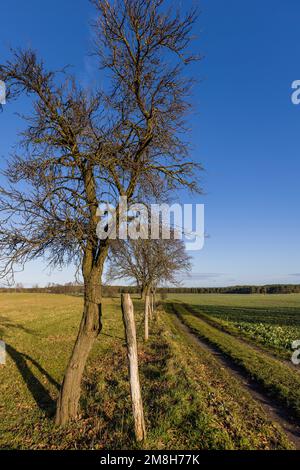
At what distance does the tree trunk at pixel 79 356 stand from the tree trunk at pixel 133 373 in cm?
155

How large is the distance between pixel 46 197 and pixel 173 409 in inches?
253

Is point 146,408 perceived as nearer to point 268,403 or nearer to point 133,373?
point 133,373

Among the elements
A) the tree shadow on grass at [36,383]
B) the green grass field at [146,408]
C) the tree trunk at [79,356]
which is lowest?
the tree shadow on grass at [36,383]

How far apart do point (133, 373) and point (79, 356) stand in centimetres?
205

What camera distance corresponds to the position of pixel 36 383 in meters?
11.8

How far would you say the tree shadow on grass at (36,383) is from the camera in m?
9.39

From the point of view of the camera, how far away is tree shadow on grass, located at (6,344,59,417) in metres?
9.39

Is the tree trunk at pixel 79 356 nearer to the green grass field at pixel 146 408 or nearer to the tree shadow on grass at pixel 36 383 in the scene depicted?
the green grass field at pixel 146 408

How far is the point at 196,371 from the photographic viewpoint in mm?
12945

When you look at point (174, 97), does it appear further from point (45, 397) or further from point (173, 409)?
point (45, 397)

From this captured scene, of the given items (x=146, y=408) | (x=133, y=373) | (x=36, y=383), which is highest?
(x=133, y=373)

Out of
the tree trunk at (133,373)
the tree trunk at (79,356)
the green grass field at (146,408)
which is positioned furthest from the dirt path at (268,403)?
the tree trunk at (79,356)

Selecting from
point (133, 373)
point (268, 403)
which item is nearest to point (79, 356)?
point (133, 373)
